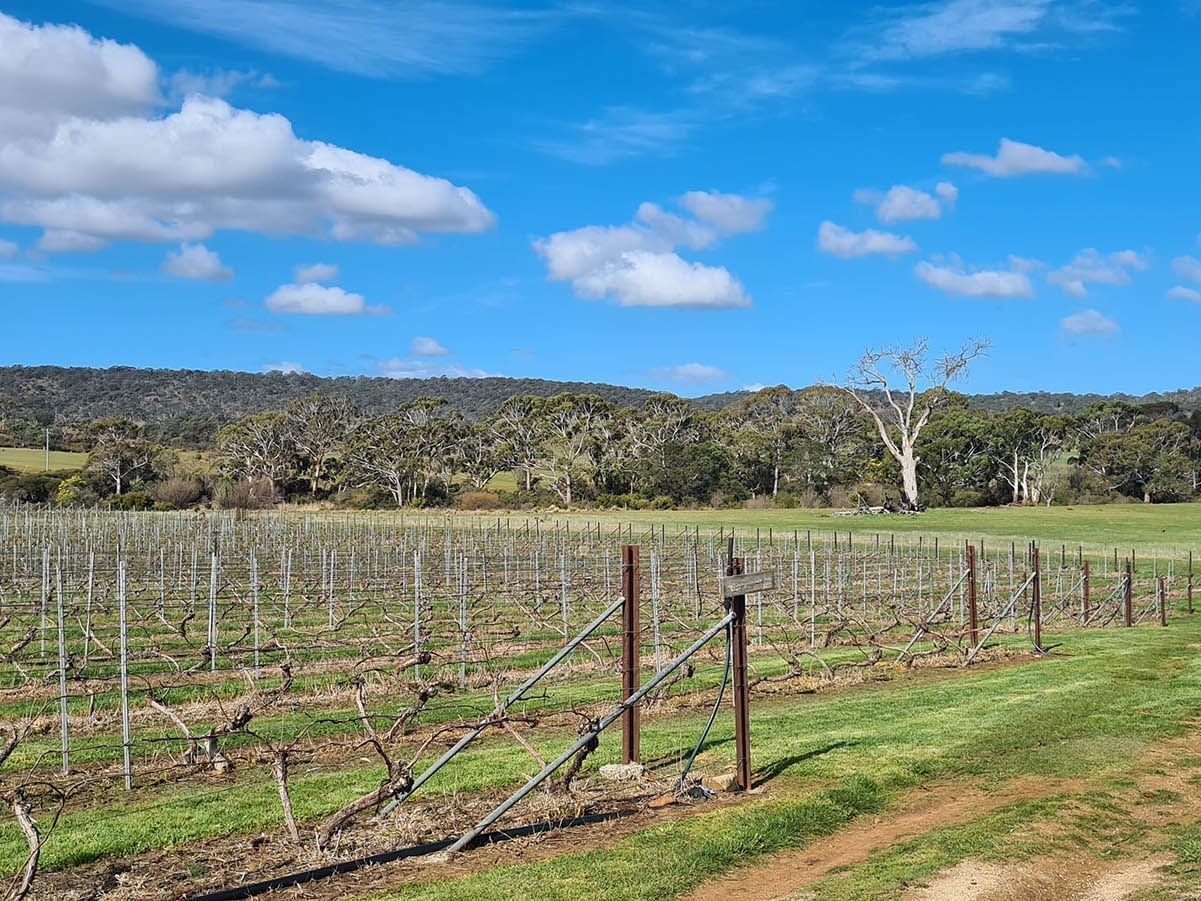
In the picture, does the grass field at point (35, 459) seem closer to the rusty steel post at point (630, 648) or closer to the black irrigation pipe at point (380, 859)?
the rusty steel post at point (630, 648)

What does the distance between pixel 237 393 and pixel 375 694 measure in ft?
513

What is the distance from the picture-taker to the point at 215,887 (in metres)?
6.58

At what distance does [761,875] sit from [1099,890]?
1863 millimetres

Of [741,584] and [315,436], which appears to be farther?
[315,436]

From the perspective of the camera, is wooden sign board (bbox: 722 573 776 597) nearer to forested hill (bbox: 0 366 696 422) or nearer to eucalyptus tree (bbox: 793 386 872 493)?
eucalyptus tree (bbox: 793 386 872 493)

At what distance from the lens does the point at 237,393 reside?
16225 centimetres

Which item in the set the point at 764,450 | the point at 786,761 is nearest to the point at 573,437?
the point at 764,450

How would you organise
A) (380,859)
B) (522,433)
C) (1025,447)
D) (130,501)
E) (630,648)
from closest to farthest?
(380,859) → (630,648) → (130,501) → (1025,447) → (522,433)

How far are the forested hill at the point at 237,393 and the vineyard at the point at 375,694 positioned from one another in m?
114

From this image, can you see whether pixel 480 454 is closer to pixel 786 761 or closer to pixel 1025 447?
pixel 1025 447

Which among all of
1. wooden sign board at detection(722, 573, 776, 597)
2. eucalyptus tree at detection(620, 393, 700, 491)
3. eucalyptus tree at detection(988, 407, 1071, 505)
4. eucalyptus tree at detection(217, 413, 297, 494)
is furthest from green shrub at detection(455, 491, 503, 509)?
wooden sign board at detection(722, 573, 776, 597)

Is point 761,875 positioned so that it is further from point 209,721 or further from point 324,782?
point 209,721

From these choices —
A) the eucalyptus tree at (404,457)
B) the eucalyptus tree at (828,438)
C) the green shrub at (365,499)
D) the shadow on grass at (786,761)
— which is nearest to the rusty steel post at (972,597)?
the shadow on grass at (786,761)

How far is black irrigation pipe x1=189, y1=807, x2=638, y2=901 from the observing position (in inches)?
253
